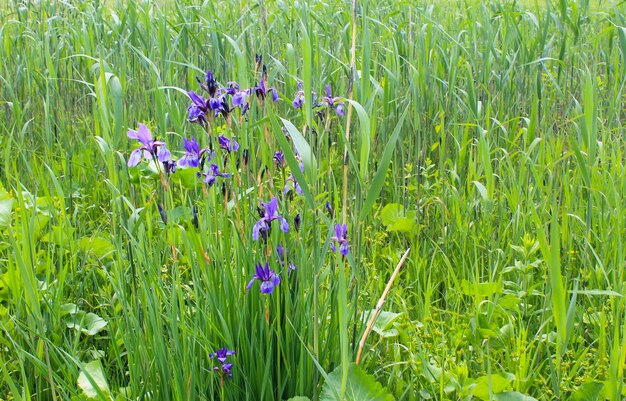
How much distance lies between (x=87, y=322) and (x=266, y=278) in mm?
645

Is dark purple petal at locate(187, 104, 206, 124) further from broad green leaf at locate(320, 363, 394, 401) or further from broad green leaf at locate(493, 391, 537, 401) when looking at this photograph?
broad green leaf at locate(493, 391, 537, 401)

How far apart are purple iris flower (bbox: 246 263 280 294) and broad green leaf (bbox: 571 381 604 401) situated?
2.19 ft

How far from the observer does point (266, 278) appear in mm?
1388

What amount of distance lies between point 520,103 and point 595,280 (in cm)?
158

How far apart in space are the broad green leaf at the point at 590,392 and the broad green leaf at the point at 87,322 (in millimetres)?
1115

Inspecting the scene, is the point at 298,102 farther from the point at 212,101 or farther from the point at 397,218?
the point at 397,218

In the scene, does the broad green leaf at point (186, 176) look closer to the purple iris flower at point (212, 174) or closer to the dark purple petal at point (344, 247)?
the purple iris flower at point (212, 174)

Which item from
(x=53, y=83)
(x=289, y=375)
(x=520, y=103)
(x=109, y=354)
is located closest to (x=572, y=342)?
(x=289, y=375)

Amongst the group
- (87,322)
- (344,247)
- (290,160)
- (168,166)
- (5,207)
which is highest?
(290,160)

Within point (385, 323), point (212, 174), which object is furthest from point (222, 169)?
point (385, 323)

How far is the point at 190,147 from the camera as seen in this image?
1499mm

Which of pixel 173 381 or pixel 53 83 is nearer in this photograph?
pixel 173 381

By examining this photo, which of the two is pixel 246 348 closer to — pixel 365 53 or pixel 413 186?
pixel 365 53

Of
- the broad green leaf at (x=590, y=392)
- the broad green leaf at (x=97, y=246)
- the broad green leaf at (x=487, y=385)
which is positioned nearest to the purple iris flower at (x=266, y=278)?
the broad green leaf at (x=487, y=385)
